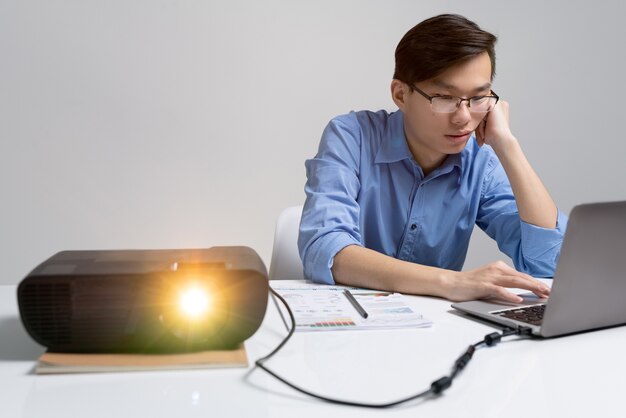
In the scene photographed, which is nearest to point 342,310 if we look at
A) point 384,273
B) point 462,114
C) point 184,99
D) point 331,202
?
point 384,273

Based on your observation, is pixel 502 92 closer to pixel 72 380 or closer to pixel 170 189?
pixel 170 189

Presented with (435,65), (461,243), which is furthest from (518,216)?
(435,65)

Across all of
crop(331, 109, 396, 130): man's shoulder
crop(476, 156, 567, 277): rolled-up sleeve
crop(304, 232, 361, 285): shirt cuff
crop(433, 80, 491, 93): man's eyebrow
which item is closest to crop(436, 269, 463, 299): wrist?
crop(304, 232, 361, 285): shirt cuff

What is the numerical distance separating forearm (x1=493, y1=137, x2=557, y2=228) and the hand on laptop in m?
0.42

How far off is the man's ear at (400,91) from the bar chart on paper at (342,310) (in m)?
0.65

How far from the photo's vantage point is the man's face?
1598mm

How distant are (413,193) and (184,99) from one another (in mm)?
1274

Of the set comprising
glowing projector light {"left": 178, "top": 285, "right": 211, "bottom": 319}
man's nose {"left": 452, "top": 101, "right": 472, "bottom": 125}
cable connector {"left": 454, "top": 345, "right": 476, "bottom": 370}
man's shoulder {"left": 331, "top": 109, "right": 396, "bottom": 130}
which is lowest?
cable connector {"left": 454, "top": 345, "right": 476, "bottom": 370}

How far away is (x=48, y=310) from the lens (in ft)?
2.69

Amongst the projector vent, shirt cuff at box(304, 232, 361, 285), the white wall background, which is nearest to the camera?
the projector vent

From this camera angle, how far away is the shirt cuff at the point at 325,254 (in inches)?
54.7

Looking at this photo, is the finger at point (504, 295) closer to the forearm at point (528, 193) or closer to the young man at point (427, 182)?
the young man at point (427, 182)

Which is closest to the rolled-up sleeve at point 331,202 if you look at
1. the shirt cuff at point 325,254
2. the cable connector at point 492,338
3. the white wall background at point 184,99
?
the shirt cuff at point 325,254

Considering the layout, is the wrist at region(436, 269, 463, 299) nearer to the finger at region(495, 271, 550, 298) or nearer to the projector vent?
the finger at region(495, 271, 550, 298)
